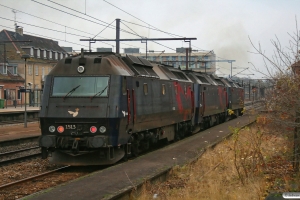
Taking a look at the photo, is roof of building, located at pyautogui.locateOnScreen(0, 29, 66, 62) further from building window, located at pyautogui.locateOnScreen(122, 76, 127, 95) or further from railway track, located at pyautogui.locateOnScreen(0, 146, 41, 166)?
building window, located at pyautogui.locateOnScreen(122, 76, 127, 95)

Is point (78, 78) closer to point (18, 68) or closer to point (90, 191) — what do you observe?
point (90, 191)

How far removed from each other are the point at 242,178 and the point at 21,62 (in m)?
60.0

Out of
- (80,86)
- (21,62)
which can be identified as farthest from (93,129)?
(21,62)

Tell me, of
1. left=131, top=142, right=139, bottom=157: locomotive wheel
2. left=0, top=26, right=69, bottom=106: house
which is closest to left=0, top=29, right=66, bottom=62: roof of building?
left=0, top=26, right=69, bottom=106: house

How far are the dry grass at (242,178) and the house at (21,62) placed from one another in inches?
1851

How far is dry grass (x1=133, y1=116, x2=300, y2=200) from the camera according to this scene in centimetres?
862

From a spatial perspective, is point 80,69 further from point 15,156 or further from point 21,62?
point 21,62

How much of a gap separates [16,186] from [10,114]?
24.8 meters

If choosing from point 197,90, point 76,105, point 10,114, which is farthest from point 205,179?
point 10,114

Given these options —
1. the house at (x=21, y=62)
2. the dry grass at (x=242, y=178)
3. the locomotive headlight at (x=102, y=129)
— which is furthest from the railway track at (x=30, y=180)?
the house at (x=21, y=62)

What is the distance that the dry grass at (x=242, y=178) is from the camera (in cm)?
862

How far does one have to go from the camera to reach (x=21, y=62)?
65.5m

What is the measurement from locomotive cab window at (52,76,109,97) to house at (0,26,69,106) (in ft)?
143

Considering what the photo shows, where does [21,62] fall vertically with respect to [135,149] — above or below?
above
